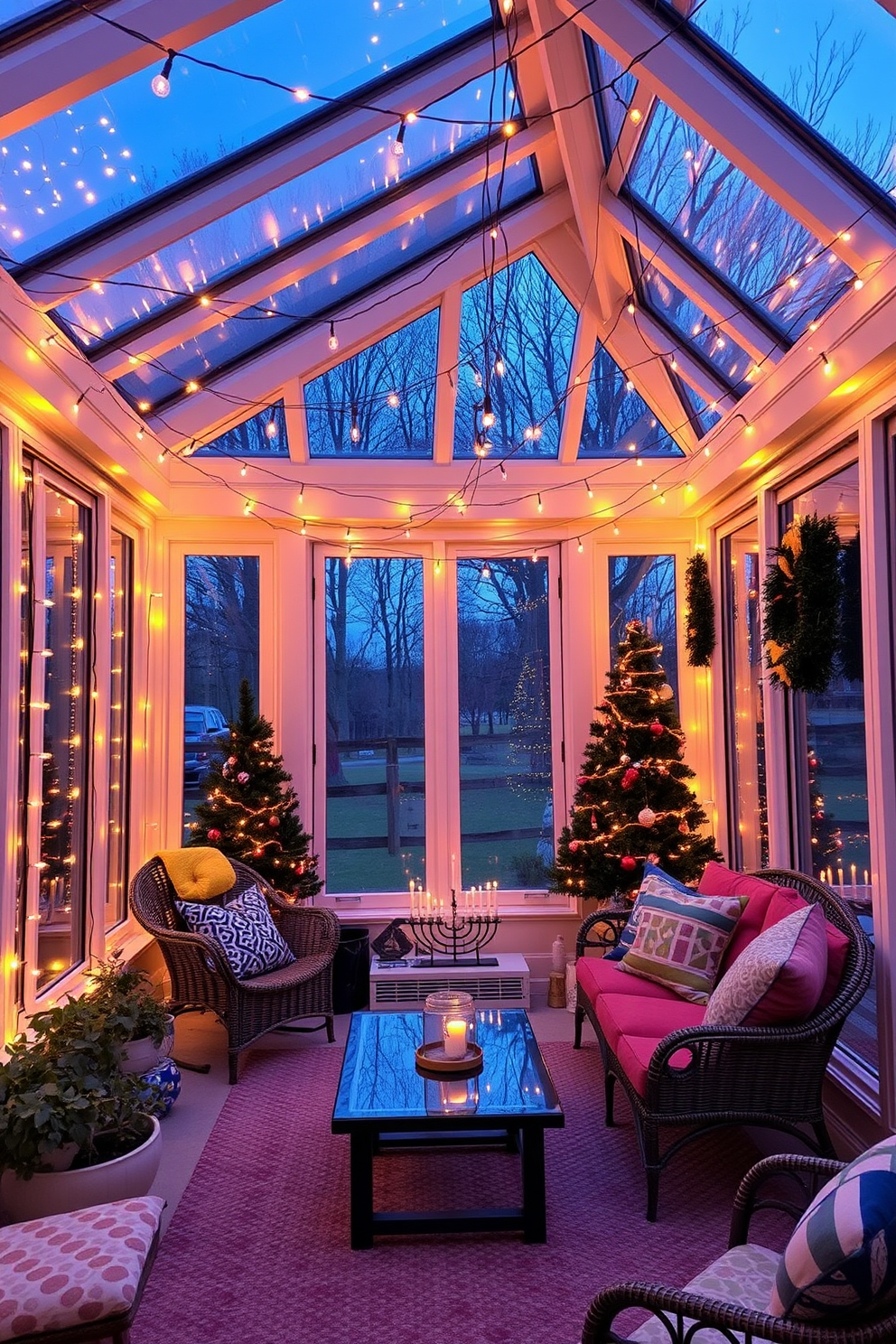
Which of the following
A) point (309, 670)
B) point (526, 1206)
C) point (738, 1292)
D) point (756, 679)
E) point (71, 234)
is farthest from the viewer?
point (309, 670)

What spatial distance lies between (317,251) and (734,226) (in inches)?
76.9

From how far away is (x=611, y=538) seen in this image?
6.12 metres

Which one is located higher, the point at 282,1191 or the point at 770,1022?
the point at 770,1022

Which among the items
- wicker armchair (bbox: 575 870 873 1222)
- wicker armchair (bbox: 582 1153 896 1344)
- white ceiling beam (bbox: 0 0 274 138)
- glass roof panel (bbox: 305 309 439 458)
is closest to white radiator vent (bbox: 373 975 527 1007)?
wicker armchair (bbox: 575 870 873 1222)

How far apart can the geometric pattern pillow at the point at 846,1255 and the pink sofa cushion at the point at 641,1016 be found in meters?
1.90

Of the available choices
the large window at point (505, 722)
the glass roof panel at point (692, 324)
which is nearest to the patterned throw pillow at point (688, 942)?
the large window at point (505, 722)

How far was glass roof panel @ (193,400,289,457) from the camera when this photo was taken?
5816mm

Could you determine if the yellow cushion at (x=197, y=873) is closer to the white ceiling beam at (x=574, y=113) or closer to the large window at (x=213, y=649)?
the large window at (x=213, y=649)

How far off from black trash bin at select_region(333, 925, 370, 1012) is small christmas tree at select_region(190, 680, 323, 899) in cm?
38

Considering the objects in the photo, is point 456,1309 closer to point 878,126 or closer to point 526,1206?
point 526,1206

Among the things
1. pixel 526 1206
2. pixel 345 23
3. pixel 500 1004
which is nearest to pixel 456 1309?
pixel 526 1206

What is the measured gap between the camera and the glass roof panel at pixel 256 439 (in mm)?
5816

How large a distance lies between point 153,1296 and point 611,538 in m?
4.79

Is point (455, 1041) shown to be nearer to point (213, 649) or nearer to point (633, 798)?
point (633, 798)
